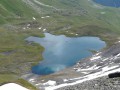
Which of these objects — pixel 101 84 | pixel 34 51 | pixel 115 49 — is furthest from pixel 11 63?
pixel 101 84

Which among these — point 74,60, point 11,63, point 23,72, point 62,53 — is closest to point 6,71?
point 23,72

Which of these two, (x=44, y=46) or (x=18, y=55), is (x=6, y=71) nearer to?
(x=18, y=55)

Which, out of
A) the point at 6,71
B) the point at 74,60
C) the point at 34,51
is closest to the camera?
the point at 6,71

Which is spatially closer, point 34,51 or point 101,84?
point 101,84

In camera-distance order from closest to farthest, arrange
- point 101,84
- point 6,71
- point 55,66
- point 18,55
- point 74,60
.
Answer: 1. point 101,84
2. point 6,71
3. point 55,66
4. point 74,60
5. point 18,55

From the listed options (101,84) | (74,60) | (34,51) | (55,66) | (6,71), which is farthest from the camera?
(34,51)

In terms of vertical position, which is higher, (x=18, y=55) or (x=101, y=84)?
(x=18, y=55)

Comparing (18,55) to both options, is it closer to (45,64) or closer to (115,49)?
(45,64)

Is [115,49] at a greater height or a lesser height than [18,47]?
lesser

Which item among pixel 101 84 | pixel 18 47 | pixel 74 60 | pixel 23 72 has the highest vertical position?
pixel 18 47
